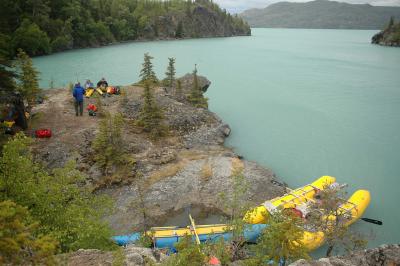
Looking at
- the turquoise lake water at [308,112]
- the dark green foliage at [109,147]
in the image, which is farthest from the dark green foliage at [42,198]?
the turquoise lake water at [308,112]

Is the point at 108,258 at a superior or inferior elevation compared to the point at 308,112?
superior

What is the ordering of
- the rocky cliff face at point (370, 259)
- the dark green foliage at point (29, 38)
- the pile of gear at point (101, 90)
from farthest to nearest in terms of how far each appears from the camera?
the dark green foliage at point (29, 38) → the pile of gear at point (101, 90) → the rocky cliff face at point (370, 259)

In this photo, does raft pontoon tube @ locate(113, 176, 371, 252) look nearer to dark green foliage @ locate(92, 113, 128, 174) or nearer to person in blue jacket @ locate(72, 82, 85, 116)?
dark green foliage @ locate(92, 113, 128, 174)

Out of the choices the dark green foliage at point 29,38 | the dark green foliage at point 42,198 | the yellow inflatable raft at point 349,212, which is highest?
the dark green foliage at point 29,38

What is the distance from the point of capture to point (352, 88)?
5362 cm

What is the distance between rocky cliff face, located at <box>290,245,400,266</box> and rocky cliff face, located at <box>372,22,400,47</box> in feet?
460

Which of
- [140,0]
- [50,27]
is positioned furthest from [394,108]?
[140,0]

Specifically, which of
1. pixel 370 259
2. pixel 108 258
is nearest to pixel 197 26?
pixel 108 258

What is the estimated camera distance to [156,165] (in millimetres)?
21641

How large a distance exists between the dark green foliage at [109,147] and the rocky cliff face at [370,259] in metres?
14.6

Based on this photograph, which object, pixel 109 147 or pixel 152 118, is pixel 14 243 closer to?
pixel 109 147

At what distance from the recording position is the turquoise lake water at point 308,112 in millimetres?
24875

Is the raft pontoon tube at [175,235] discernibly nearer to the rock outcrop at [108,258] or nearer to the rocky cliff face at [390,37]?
the rock outcrop at [108,258]

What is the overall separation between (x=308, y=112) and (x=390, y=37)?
114 meters
